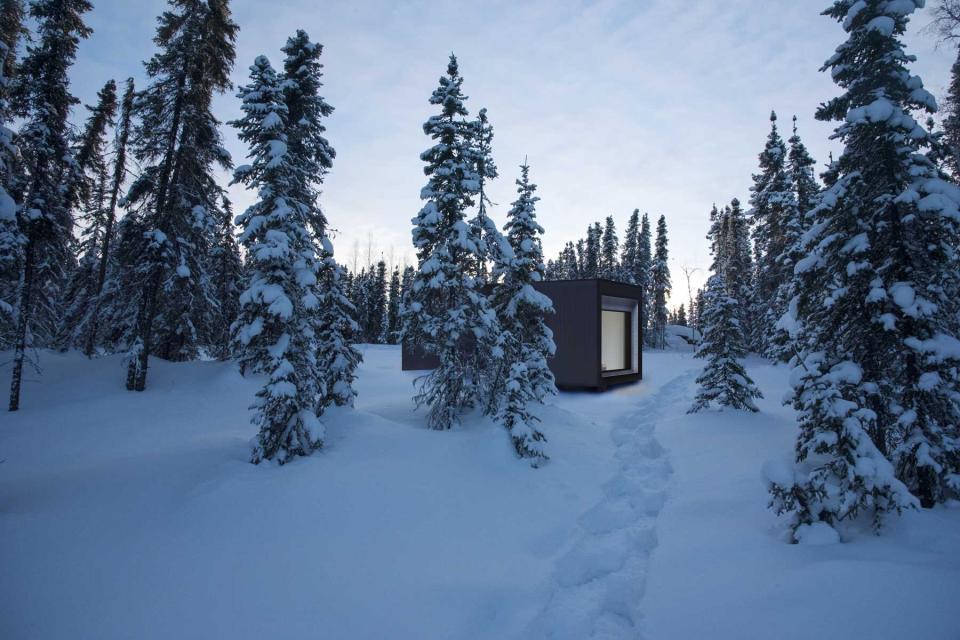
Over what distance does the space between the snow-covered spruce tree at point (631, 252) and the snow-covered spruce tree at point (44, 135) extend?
52.9 meters

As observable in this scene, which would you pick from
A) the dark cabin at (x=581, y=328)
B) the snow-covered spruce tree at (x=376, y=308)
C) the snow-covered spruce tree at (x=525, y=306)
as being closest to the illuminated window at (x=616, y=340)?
the dark cabin at (x=581, y=328)

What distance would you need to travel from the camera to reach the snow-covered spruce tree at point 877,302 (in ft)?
18.5

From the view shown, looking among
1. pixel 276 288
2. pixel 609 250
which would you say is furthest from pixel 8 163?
pixel 609 250

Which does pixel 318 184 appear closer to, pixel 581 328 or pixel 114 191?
pixel 581 328

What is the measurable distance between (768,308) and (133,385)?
35.5m

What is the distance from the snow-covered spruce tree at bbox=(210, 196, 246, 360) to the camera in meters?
20.8

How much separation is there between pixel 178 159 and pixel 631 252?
52.2m

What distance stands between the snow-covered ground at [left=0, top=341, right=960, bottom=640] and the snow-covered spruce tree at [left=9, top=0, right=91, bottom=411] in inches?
295

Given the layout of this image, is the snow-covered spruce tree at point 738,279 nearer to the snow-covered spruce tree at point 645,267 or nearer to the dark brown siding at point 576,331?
the snow-covered spruce tree at point 645,267

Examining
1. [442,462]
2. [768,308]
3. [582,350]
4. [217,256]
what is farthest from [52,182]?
[768,308]

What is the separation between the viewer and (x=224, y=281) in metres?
21.9

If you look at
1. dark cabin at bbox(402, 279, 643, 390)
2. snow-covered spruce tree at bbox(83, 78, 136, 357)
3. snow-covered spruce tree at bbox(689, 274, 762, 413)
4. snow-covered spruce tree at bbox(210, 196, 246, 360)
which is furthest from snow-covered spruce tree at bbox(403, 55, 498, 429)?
snow-covered spruce tree at bbox(83, 78, 136, 357)

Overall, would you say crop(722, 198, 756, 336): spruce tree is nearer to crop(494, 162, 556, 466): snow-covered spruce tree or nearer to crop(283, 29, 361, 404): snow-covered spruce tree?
crop(494, 162, 556, 466): snow-covered spruce tree

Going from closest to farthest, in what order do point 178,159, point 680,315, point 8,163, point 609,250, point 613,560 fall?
1. point 613,560
2. point 8,163
3. point 178,159
4. point 609,250
5. point 680,315
